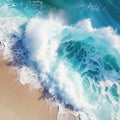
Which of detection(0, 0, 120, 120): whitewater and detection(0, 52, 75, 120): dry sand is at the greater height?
detection(0, 0, 120, 120): whitewater

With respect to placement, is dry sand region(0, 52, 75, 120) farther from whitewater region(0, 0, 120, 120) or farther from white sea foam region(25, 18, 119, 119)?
white sea foam region(25, 18, 119, 119)

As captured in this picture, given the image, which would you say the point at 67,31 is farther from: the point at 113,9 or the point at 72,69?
the point at 113,9

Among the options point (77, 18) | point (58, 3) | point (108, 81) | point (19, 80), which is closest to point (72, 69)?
point (108, 81)

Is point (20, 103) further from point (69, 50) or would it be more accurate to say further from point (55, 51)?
point (69, 50)

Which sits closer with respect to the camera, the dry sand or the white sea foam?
the dry sand

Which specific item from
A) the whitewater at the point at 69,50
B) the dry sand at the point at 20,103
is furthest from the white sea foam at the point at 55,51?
the dry sand at the point at 20,103

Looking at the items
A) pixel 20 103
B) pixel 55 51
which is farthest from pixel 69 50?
pixel 20 103

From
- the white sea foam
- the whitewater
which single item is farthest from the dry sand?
the white sea foam
